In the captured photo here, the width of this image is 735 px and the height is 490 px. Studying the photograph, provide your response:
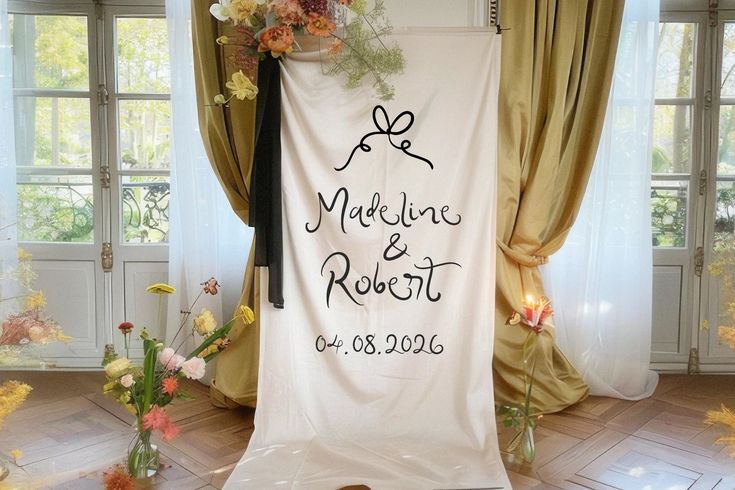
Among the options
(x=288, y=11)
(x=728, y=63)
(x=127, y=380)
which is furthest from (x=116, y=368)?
(x=728, y=63)

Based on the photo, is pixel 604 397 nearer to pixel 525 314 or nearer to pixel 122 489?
pixel 525 314

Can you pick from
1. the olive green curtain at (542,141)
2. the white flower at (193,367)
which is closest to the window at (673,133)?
the olive green curtain at (542,141)

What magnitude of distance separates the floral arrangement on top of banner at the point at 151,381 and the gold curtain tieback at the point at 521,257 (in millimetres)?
1262

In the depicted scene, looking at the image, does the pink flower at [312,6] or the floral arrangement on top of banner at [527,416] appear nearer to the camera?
the pink flower at [312,6]

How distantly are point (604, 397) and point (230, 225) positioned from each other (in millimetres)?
2089

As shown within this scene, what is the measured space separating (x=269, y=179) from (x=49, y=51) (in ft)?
5.57

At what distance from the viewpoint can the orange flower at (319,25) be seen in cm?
243

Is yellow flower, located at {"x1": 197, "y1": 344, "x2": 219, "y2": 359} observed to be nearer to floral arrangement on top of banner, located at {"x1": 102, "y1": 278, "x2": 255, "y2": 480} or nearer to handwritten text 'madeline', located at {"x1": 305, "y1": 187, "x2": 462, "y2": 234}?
floral arrangement on top of banner, located at {"x1": 102, "y1": 278, "x2": 255, "y2": 480}

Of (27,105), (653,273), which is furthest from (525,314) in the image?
(27,105)

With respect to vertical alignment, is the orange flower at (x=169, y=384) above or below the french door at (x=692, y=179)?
below

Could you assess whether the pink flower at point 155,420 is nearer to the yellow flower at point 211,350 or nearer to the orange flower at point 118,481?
the orange flower at point 118,481

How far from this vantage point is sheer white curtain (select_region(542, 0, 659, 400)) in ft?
10.3

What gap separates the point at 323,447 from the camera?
2.57 metres

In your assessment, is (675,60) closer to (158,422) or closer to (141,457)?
(158,422)
